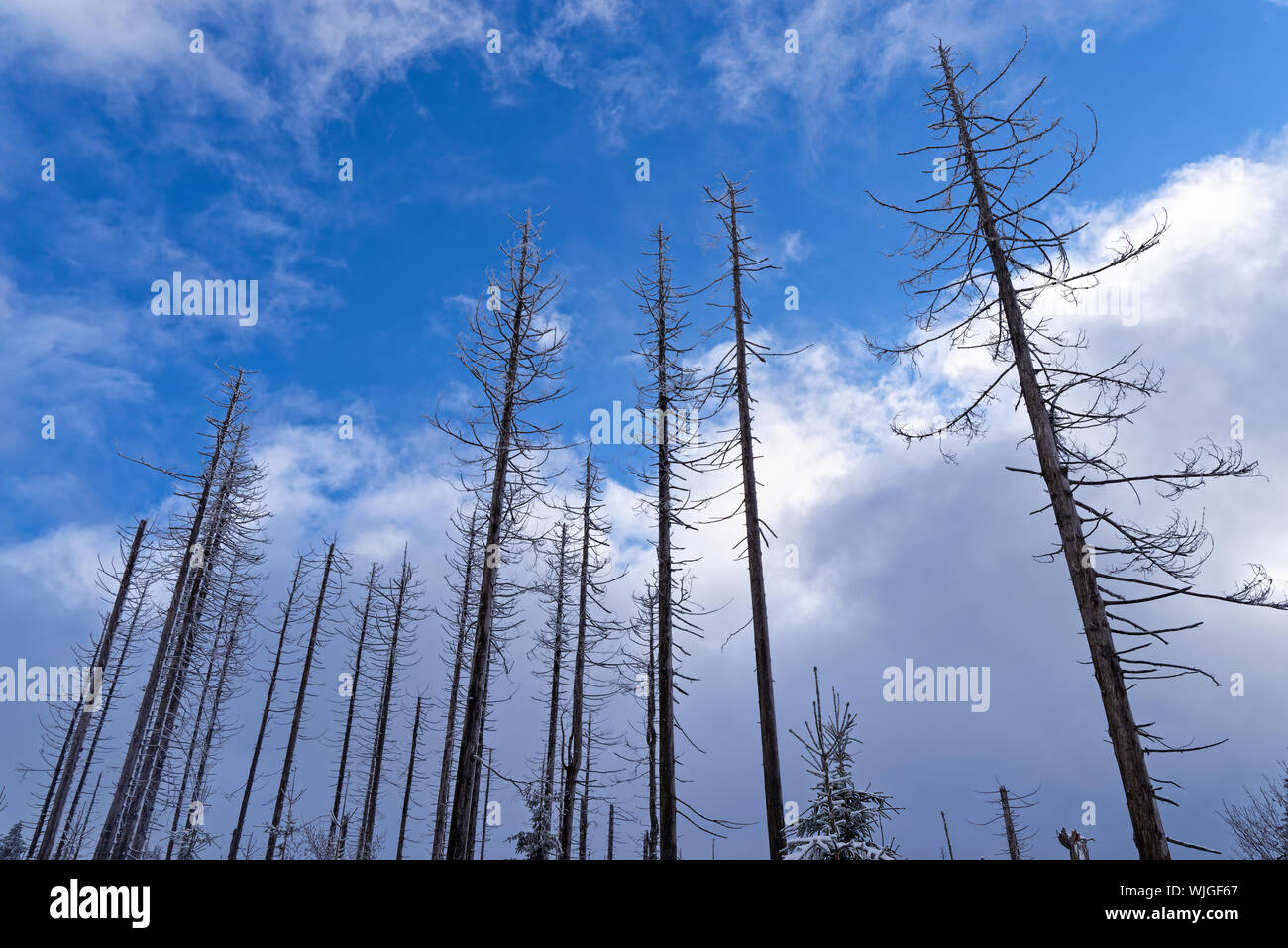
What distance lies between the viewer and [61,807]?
21516mm

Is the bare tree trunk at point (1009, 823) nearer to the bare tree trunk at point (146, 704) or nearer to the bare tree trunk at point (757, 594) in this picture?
the bare tree trunk at point (757, 594)

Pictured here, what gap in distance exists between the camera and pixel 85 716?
20531 mm

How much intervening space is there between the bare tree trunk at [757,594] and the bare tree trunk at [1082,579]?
187 inches

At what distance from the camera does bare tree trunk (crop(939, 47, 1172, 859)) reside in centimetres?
663

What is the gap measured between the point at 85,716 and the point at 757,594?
2301 centimetres

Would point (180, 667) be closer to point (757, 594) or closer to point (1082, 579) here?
point (757, 594)

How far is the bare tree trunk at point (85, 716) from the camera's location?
20.4m

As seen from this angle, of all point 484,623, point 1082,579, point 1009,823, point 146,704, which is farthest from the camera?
point 1009,823

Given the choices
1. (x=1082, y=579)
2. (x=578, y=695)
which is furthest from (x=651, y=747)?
(x=1082, y=579)

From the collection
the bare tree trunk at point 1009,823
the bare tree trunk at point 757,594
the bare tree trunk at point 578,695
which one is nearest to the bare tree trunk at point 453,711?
the bare tree trunk at point 578,695

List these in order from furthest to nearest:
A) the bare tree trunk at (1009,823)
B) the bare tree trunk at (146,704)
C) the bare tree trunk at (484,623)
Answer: the bare tree trunk at (1009,823), the bare tree trunk at (146,704), the bare tree trunk at (484,623)
